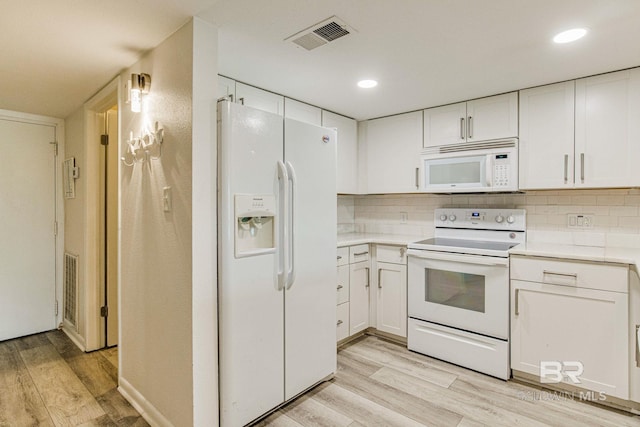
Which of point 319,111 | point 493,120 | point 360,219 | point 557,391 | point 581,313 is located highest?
point 319,111

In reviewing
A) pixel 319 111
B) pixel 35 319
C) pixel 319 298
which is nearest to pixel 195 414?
pixel 319 298

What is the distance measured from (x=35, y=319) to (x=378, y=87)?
3.95 meters

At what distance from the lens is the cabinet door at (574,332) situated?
205 centimetres

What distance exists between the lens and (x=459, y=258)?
260 cm

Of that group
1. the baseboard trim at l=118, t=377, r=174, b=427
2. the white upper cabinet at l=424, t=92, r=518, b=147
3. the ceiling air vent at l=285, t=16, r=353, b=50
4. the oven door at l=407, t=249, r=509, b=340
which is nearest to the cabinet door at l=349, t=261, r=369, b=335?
the oven door at l=407, t=249, r=509, b=340

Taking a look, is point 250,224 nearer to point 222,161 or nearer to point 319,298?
point 222,161

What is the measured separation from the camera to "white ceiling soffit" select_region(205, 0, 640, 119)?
157 centimetres

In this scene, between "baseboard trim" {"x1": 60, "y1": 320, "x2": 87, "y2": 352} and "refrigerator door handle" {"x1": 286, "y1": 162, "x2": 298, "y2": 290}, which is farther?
"baseboard trim" {"x1": 60, "y1": 320, "x2": 87, "y2": 352}

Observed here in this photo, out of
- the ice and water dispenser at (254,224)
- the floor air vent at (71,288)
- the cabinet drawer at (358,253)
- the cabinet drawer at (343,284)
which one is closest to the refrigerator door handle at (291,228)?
the ice and water dispenser at (254,224)

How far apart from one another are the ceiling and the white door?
2.38 ft

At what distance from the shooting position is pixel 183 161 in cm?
169

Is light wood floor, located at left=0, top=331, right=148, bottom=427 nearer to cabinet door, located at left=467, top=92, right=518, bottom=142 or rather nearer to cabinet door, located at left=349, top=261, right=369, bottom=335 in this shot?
cabinet door, located at left=349, top=261, right=369, bottom=335

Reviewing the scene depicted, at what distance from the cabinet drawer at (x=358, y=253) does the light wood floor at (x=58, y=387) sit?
1.87 meters

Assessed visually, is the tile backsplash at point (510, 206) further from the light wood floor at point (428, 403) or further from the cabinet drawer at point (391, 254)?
the light wood floor at point (428, 403)
